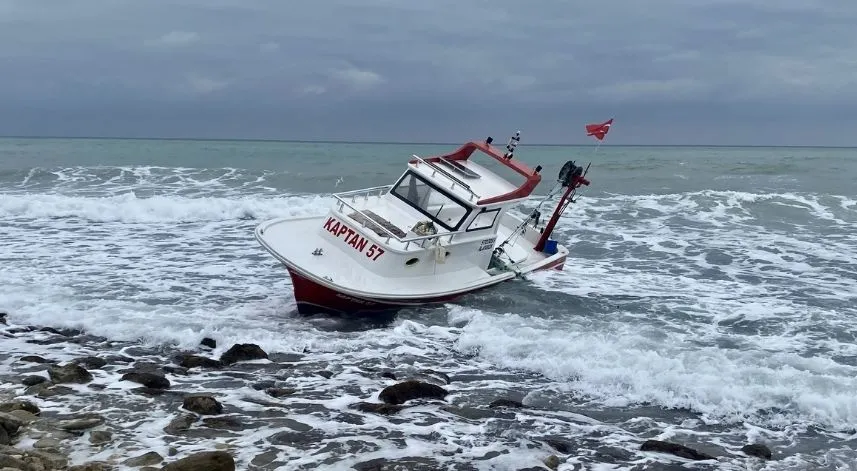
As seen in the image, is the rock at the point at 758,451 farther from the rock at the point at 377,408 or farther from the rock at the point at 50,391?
the rock at the point at 50,391

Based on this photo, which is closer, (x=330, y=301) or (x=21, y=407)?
(x=21, y=407)

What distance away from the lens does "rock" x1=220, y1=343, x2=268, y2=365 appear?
1204 centimetres

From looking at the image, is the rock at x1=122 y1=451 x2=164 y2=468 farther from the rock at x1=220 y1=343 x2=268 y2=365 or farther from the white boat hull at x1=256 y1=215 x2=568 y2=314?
the white boat hull at x1=256 y1=215 x2=568 y2=314

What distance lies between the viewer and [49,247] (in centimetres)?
2162

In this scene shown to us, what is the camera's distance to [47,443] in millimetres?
8242

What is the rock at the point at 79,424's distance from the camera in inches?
343

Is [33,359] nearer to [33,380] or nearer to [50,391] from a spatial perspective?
[33,380]

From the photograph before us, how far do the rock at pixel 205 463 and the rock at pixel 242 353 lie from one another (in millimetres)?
4329

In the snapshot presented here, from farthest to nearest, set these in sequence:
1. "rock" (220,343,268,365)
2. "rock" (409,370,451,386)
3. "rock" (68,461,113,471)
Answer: "rock" (220,343,268,365), "rock" (409,370,451,386), "rock" (68,461,113,471)

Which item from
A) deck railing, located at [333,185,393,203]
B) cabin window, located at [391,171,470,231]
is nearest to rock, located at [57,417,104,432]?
deck railing, located at [333,185,393,203]

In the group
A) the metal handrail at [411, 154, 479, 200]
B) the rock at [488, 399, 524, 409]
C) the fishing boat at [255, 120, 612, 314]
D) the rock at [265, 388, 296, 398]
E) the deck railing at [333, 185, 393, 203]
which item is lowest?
the rock at [265, 388, 296, 398]

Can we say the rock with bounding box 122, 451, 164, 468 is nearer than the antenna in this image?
Yes

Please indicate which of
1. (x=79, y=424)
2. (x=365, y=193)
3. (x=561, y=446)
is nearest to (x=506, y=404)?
(x=561, y=446)

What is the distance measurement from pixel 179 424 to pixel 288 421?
1.32 metres
